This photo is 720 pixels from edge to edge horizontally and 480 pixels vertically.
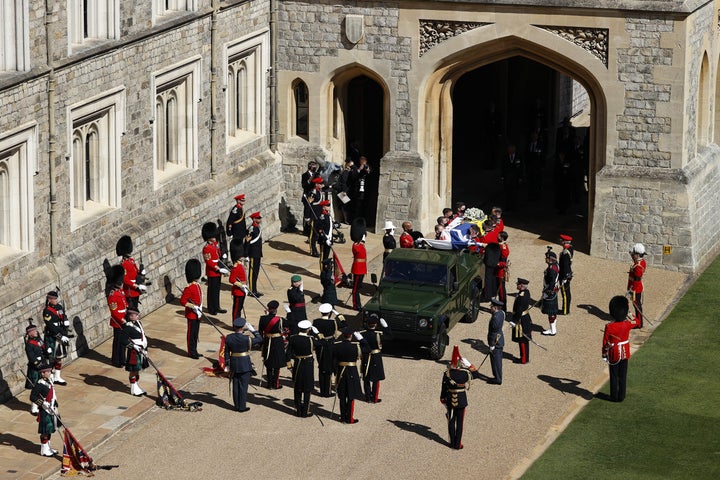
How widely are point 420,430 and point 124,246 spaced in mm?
6673

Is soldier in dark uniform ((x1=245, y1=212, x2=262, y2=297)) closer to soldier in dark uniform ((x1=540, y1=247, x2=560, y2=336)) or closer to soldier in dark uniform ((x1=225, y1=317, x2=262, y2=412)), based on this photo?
soldier in dark uniform ((x1=540, y1=247, x2=560, y2=336))

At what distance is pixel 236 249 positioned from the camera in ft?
100

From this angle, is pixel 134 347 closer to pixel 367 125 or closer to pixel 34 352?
pixel 34 352

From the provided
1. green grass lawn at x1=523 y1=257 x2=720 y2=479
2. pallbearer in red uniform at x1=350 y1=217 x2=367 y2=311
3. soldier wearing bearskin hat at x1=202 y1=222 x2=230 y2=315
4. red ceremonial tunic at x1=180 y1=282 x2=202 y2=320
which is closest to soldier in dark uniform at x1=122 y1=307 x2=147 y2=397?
red ceremonial tunic at x1=180 y1=282 x2=202 y2=320

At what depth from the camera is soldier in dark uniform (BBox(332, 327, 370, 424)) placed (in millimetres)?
24797

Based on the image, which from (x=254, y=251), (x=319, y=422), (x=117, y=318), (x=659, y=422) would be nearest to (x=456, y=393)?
(x=319, y=422)

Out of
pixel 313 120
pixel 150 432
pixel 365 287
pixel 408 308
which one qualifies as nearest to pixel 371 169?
pixel 313 120

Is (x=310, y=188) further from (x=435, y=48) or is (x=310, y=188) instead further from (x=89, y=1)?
(x=89, y=1)

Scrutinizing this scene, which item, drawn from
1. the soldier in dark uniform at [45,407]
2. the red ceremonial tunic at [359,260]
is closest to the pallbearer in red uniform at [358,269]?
the red ceremonial tunic at [359,260]

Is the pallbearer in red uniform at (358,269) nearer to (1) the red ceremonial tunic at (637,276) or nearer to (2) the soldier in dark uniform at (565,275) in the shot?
(2) the soldier in dark uniform at (565,275)

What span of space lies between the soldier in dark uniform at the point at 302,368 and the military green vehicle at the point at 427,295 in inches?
71.0

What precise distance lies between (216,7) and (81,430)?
10.6m

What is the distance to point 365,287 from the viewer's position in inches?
1247

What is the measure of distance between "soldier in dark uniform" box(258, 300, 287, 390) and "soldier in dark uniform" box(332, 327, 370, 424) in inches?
47.0
